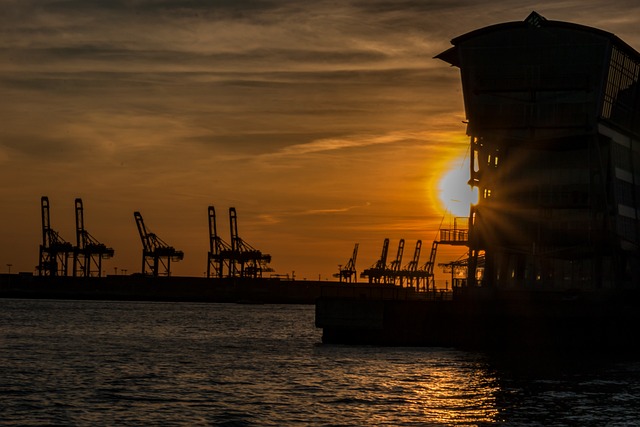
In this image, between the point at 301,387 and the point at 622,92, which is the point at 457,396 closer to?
the point at 301,387

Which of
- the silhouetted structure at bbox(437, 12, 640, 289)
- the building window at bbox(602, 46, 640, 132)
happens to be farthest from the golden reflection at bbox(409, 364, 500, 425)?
the building window at bbox(602, 46, 640, 132)

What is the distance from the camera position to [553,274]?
306ft

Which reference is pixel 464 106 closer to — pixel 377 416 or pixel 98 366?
pixel 98 366

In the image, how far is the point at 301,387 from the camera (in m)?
57.3

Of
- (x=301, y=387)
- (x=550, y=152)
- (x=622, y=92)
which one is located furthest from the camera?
(x=622, y=92)

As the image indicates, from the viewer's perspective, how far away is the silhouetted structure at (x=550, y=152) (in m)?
88.8

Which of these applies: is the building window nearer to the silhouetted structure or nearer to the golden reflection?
the silhouetted structure

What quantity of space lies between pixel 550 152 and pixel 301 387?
43.8 metres

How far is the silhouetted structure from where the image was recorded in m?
88.8

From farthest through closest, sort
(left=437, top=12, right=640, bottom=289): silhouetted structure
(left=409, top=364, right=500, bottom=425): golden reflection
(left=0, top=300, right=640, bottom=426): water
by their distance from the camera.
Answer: (left=437, top=12, right=640, bottom=289): silhouetted structure < (left=409, top=364, right=500, bottom=425): golden reflection < (left=0, top=300, right=640, bottom=426): water

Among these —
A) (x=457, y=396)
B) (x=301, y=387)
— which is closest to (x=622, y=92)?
(x=457, y=396)

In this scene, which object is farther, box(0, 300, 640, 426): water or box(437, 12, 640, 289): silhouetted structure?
box(437, 12, 640, 289): silhouetted structure

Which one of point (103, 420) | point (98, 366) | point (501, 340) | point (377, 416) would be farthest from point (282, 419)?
point (501, 340)

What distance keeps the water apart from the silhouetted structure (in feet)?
52.8
